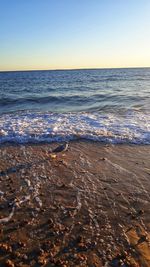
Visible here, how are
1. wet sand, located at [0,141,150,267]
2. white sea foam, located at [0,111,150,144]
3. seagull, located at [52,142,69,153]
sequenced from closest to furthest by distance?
wet sand, located at [0,141,150,267] → seagull, located at [52,142,69,153] → white sea foam, located at [0,111,150,144]

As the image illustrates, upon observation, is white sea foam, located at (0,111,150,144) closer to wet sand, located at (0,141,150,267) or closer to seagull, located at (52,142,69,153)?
seagull, located at (52,142,69,153)

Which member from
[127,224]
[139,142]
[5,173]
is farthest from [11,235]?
[139,142]

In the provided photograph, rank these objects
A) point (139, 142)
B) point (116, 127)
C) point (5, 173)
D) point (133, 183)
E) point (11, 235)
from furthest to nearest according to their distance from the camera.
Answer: point (116, 127), point (139, 142), point (5, 173), point (133, 183), point (11, 235)

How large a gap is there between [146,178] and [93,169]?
123cm

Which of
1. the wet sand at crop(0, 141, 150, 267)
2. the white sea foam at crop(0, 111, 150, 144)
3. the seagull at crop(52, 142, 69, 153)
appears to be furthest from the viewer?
the white sea foam at crop(0, 111, 150, 144)

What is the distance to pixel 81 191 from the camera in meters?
5.89

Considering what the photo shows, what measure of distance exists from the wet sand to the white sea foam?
1.41 m

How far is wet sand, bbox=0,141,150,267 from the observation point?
4.02 metres

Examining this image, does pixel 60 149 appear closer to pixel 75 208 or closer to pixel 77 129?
pixel 77 129

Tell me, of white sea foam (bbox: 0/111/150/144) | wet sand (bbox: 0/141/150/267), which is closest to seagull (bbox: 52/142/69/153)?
wet sand (bbox: 0/141/150/267)

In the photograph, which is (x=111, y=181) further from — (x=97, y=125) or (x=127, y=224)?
(x=97, y=125)

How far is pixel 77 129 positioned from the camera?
1081 centimetres

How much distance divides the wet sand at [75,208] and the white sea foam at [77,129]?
1413 millimetres

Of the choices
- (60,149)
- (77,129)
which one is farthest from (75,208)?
(77,129)
